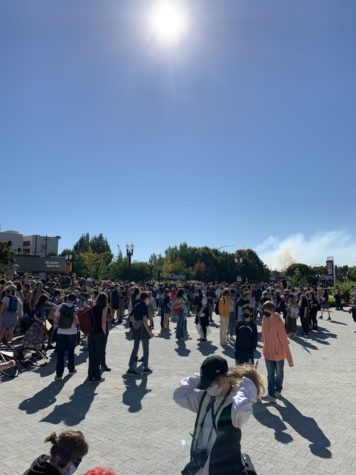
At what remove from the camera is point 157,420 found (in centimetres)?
577

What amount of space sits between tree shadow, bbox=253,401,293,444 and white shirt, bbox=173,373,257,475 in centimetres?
302

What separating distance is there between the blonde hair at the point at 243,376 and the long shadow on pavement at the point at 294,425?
260cm

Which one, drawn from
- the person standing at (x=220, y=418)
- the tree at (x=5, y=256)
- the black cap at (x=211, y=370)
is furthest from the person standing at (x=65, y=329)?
the tree at (x=5, y=256)

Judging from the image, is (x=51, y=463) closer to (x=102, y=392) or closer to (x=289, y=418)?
(x=289, y=418)

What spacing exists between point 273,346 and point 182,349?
17.0 feet

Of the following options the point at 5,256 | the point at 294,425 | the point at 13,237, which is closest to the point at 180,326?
the point at 294,425

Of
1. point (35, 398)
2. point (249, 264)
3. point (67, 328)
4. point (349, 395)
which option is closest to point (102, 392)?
point (35, 398)

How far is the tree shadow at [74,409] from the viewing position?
570 cm

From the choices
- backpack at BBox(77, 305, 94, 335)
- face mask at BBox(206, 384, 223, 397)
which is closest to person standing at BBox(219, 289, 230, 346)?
backpack at BBox(77, 305, 94, 335)

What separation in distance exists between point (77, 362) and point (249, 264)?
250ft

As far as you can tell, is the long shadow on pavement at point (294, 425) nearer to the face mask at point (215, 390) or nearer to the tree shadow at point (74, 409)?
the tree shadow at point (74, 409)

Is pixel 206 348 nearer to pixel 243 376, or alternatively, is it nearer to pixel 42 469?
pixel 243 376

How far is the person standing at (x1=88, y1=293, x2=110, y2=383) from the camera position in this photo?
792cm

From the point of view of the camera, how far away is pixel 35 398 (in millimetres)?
6719
